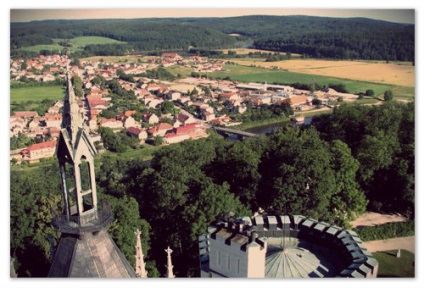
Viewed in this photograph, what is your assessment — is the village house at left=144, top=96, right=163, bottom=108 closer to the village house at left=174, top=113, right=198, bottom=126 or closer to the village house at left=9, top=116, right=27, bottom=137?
the village house at left=174, top=113, right=198, bottom=126

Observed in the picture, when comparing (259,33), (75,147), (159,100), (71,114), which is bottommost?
(159,100)

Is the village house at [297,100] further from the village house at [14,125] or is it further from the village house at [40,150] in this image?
the village house at [14,125]

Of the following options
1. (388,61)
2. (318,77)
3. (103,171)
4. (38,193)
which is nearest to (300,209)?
(318,77)

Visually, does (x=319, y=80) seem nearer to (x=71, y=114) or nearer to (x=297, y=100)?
(x=297, y=100)

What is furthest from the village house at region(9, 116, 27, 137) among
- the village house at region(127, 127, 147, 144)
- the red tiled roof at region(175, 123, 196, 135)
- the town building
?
the village house at region(127, 127, 147, 144)

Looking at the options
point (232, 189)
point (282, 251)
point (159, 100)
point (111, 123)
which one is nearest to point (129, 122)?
point (111, 123)

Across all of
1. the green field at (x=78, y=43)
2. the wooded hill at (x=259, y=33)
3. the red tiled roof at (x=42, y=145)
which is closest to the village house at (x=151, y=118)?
the red tiled roof at (x=42, y=145)
